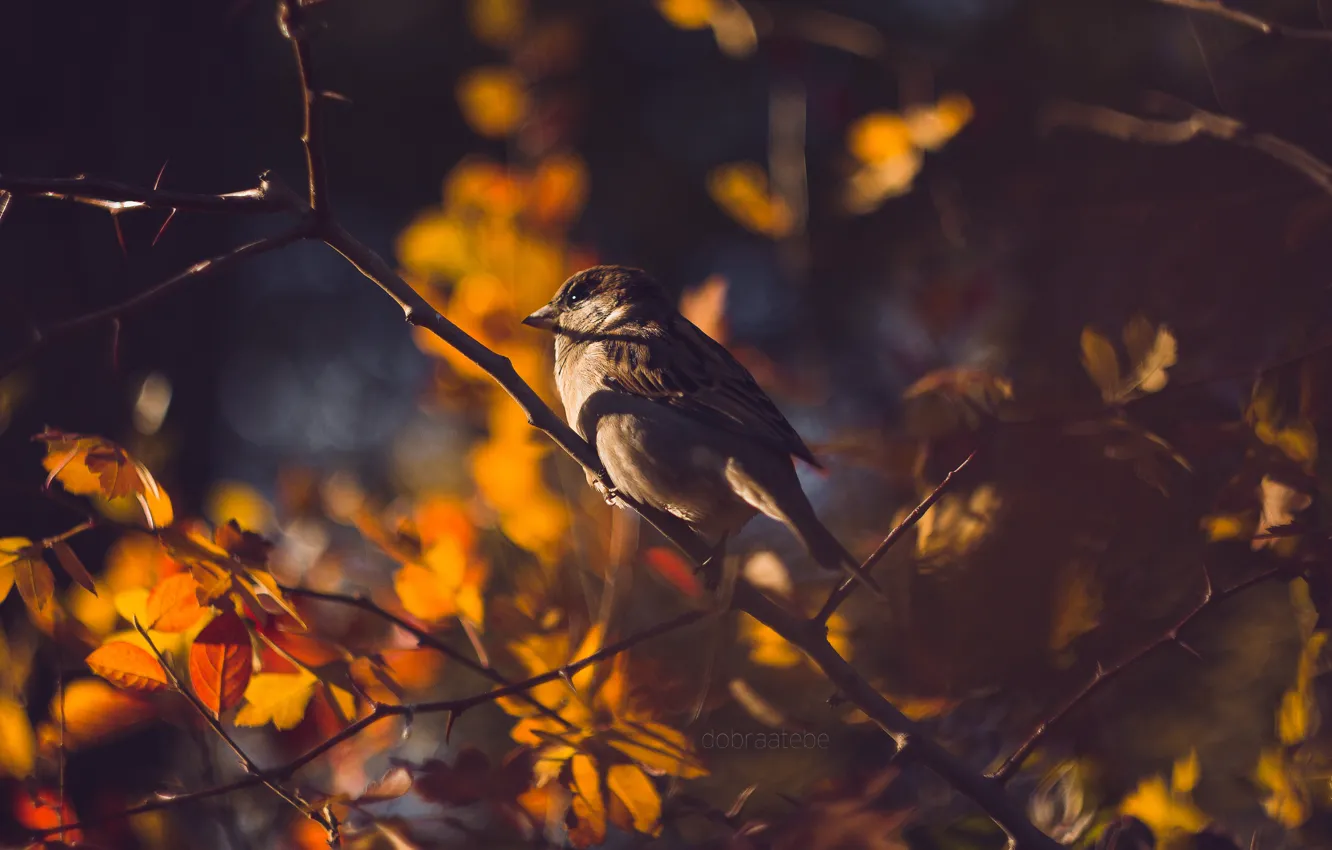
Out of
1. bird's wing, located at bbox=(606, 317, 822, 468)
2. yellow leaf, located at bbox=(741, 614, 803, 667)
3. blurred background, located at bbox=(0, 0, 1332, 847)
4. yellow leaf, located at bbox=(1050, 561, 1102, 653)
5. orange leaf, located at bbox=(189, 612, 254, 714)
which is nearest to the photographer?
orange leaf, located at bbox=(189, 612, 254, 714)

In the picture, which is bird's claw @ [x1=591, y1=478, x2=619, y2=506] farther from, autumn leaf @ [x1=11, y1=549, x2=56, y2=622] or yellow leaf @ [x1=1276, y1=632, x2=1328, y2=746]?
yellow leaf @ [x1=1276, y1=632, x2=1328, y2=746]

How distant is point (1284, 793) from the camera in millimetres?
1745

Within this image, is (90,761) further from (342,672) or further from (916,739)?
(916,739)

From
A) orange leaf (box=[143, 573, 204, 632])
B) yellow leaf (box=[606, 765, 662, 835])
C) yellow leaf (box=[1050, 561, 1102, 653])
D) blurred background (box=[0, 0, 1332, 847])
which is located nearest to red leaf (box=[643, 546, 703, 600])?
blurred background (box=[0, 0, 1332, 847])

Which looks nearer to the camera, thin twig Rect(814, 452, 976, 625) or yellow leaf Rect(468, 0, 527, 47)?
thin twig Rect(814, 452, 976, 625)

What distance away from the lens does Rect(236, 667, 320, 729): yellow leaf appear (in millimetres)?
1736

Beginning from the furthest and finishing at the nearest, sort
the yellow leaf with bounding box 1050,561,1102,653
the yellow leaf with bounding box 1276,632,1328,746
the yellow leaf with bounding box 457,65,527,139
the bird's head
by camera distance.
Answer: the bird's head < the yellow leaf with bounding box 457,65,527,139 < the yellow leaf with bounding box 1050,561,1102,653 < the yellow leaf with bounding box 1276,632,1328,746

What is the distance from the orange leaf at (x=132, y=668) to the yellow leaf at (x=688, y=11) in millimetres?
2047

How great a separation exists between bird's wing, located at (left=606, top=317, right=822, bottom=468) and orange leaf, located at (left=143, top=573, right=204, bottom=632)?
1357 millimetres

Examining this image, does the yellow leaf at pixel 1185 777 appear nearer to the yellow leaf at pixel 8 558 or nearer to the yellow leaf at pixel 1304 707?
the yellow leaf at pixel 1304 707

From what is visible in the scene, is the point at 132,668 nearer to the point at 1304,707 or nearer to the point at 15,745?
the point at 15,745

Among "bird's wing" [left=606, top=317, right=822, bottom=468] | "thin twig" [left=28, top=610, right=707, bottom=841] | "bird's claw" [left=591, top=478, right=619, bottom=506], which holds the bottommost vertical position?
"bird's claw" [left=591, top=478, right=619, bottom=506]

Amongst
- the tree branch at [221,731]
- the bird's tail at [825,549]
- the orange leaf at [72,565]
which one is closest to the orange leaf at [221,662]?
the tree branch at [221,731]

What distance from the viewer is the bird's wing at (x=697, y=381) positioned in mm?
2668
